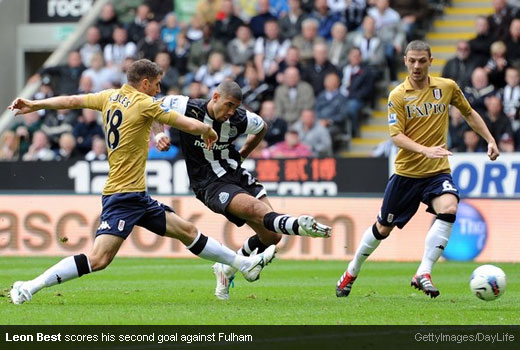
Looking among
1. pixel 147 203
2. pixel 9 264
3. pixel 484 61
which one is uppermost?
pixel 484 61

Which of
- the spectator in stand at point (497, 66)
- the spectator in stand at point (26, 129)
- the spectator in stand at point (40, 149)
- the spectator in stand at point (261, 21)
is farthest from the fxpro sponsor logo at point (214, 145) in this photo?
the spectator in stand at point (26, 129)

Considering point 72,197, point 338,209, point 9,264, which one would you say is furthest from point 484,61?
point 9,264

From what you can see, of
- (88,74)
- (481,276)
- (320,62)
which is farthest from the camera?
(88,74)

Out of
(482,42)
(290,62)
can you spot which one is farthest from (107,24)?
(482,42)

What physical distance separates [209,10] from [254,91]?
340cm

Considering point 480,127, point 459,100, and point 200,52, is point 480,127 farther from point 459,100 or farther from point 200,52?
point 200,52

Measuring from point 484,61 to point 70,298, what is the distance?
11982 mm

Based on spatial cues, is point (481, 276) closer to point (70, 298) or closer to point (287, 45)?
point (70, 298)

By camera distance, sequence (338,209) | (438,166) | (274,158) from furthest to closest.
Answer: (274,158) < (338,209) < (438,166)

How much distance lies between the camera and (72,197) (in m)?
19.6

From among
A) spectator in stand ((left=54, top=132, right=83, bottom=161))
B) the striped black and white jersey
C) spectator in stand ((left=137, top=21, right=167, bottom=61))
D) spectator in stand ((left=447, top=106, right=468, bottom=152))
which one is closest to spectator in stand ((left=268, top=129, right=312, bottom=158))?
spectator in stand ((left=447, top=106, right=468, bottom=152))

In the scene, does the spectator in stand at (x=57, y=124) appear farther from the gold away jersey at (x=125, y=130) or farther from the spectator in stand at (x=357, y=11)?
the gold away jersey at (x=125, y=130)

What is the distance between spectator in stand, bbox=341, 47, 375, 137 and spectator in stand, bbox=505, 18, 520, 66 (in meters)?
2.66

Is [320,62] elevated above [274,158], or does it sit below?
above
